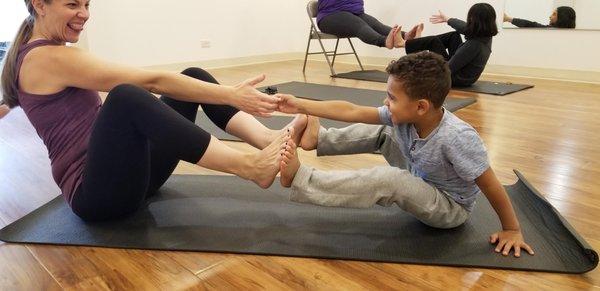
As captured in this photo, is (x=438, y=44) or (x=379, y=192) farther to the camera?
(x=438, y=44)

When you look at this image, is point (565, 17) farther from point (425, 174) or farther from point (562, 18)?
point (425, 174)

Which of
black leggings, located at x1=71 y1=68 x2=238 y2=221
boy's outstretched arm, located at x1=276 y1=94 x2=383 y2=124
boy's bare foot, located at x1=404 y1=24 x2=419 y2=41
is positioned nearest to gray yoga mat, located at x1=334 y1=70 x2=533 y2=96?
boy's bare foot, located at x1=404 y1=24 x2=419 y2=41

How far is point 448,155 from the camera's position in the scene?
126 centimetres

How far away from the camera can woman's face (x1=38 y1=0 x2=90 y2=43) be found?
1.23 m

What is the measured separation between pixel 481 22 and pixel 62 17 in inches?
144

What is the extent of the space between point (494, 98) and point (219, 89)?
2.94m


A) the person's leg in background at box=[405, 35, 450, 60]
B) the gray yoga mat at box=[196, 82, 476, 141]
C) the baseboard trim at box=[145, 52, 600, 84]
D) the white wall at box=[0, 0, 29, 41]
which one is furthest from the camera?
the baseboard trim at box=[145, 52, 600, 84]

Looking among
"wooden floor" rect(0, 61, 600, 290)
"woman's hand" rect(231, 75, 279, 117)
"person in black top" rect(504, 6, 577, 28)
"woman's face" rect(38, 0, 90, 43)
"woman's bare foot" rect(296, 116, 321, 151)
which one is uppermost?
"woman's face" rect(38, 0, 90, 43)

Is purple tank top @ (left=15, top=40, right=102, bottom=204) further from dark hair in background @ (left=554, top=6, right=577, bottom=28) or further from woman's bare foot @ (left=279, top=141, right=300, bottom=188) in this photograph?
dark hair in background @ (left=554, top=6, right=577, bottom=28)

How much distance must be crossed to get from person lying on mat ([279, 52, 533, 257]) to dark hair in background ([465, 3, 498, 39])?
10.2ft

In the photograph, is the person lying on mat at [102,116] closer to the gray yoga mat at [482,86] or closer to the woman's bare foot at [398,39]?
the woman's bare foot at [398,39]

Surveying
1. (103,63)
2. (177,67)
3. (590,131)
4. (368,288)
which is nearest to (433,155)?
(368,288)

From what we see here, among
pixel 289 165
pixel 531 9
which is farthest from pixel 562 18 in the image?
pixel 289 165

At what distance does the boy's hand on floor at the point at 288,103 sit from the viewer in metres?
1.50
